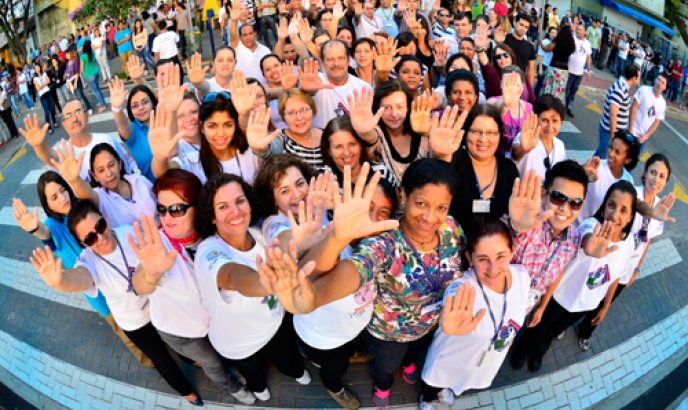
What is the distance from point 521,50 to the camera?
7.13 m

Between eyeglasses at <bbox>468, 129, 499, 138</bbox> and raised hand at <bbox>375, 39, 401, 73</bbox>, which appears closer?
eyeglasses at <bbox>468, 129, 499, 138</bbox>

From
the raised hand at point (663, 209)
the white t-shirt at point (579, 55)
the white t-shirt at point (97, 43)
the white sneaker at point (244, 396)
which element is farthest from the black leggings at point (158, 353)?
the white t-shirt at point (97, 43)

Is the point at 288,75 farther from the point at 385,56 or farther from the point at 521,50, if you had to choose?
the point at 521,50

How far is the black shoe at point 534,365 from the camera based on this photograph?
3842mm

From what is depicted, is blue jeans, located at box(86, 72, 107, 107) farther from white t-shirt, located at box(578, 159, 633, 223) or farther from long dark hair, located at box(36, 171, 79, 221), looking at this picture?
white t-shirt, located at box(578, 159, 633, 223)

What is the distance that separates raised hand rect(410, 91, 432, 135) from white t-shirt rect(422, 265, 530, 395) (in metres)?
1.34

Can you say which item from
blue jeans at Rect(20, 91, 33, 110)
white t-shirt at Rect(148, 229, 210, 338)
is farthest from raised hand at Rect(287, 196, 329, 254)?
blue jeans at Rect(20, 91, 33, 110)

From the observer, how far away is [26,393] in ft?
13.2

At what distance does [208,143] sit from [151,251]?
1.50 metres

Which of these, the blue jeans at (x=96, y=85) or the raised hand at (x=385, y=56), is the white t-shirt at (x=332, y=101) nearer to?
the raised hand at (x=385, y=56)

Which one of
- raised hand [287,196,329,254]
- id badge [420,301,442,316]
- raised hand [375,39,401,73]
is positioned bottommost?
id badge [420,301,442,316]

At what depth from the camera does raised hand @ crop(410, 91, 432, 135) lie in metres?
3.48

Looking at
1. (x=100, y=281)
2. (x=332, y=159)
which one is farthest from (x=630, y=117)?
(x=100, y=281)

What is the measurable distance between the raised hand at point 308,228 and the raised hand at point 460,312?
2.57ft
